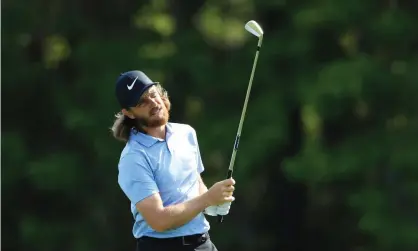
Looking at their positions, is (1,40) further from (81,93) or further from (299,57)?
(299,57)

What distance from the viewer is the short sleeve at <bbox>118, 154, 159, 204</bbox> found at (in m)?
3.50

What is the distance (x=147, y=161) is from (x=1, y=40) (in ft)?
27.7

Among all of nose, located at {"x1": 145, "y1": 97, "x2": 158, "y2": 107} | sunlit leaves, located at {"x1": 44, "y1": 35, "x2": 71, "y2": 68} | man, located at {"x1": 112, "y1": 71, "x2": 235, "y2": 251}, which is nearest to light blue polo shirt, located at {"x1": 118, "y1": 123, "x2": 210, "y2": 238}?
man, located at {"x1": 112, "y1": 71, "x2": 235, "y2": 251}

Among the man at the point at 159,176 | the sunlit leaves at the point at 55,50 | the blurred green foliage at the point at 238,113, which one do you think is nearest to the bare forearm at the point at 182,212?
the man at the point at 159,176

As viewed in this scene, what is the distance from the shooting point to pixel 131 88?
357 centimetres

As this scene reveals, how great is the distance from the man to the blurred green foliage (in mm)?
A: 6467

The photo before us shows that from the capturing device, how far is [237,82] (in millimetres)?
11094

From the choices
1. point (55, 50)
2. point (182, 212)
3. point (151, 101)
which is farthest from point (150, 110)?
point (55, 50)

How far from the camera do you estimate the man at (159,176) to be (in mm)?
3500

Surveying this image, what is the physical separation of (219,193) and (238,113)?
743 centimetres

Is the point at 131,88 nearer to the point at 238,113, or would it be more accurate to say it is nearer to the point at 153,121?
the point at 153,121

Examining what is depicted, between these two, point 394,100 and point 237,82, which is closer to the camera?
point 394,100

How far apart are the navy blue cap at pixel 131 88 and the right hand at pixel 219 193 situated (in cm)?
38

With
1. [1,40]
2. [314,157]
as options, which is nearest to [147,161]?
[314,157]
